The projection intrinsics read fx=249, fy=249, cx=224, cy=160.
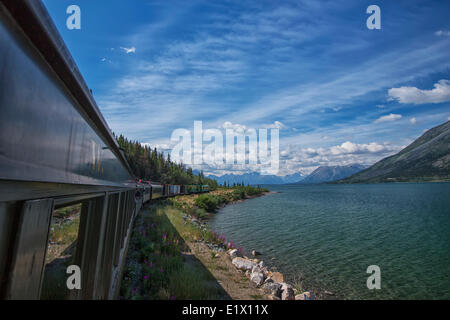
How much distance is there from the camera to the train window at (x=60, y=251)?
2021mm

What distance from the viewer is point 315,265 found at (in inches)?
485

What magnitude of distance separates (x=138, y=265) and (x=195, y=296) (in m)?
2.66

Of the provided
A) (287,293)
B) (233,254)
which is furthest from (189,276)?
(233,254)

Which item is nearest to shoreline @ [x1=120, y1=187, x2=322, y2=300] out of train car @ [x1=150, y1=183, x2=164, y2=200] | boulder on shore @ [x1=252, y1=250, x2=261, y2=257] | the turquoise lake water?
boulder on shore @ [x1=252, y1=250, x2=261, y2=257]

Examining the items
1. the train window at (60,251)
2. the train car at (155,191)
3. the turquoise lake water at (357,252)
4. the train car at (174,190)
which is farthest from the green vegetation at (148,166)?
the train window at (60,251)

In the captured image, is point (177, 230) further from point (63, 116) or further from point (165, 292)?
point (63, 116)

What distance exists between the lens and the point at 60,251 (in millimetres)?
2242

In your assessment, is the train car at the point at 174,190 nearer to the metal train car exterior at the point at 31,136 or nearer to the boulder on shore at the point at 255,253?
the boulder on shore at the point at 255,253

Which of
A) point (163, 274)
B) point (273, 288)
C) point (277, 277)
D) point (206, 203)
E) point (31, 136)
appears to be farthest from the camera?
point (206, 203)

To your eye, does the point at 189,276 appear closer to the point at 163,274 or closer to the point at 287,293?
the point at 163,274

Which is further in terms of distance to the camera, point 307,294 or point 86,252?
point 307,294

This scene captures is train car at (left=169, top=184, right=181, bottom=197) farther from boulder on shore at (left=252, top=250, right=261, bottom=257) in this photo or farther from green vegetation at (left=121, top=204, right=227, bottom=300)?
green vegetation at (left=121, top=204, right=227, bottom=300)

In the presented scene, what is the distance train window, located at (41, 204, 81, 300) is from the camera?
2.02 m
